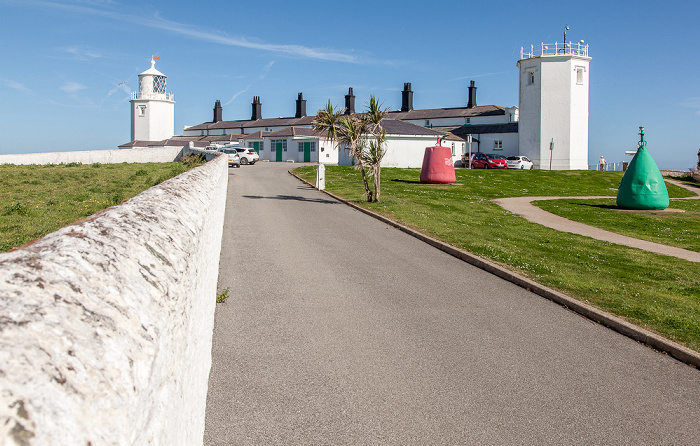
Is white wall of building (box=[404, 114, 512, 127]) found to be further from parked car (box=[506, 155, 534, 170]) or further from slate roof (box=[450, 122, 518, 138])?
parked car (box=[506, 155, 534, 170])

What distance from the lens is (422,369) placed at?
588cm

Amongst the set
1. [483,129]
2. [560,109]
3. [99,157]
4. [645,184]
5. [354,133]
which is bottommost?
[645,184]

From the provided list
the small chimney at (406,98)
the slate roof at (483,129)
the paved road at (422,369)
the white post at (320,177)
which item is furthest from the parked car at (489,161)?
the paved road at (422,369)

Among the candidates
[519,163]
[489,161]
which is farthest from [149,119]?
[519,163]

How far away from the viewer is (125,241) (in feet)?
7.50

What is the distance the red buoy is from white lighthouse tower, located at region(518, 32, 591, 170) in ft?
88.0

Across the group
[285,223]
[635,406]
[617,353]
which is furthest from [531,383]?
[285,223]

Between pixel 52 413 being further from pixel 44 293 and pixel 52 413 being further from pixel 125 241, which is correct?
pixel 125 241

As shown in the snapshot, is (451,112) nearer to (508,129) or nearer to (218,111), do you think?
(508,129)

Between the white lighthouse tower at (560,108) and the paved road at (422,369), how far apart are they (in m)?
50.5

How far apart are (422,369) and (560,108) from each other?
2211 inches

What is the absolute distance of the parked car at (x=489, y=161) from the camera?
5506cm

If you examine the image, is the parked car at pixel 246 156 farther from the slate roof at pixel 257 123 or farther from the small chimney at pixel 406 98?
the small chimney at pixel 406 98

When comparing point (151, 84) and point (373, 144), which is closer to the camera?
point (373, 144)
